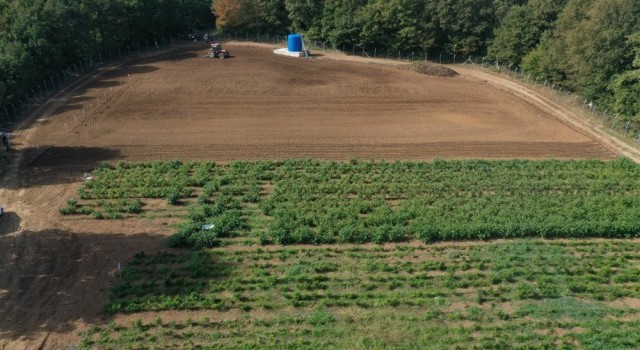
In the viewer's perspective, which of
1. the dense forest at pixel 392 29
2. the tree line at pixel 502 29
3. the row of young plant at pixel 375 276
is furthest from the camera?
the dense forest at pixel 392 29

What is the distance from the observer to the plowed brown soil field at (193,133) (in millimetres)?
25672

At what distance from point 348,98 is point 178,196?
23889 millimetres

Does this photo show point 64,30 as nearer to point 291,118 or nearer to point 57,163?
point 57,163

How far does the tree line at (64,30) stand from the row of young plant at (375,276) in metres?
29.1

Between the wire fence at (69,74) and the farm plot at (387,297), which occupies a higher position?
the wire fence at (69,74)

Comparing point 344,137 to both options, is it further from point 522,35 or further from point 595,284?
point 522,35

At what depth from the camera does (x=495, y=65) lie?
63625 mm

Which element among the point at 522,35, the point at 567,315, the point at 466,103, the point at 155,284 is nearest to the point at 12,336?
the point at 155,284

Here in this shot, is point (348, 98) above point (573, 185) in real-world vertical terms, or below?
above

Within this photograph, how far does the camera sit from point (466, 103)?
50.8 m

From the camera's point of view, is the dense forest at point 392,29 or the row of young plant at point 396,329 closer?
the row of young plant at point 396,329

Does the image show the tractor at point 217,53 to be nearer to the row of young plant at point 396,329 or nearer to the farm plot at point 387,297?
the farm plot at point 387,297

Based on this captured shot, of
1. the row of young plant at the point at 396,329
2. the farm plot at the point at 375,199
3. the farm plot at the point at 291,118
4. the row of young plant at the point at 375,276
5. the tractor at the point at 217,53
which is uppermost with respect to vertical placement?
the tractor at the point at 217,53

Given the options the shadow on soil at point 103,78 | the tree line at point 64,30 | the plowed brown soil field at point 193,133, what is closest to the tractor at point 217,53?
the plowed brown soil field at point 193,133
